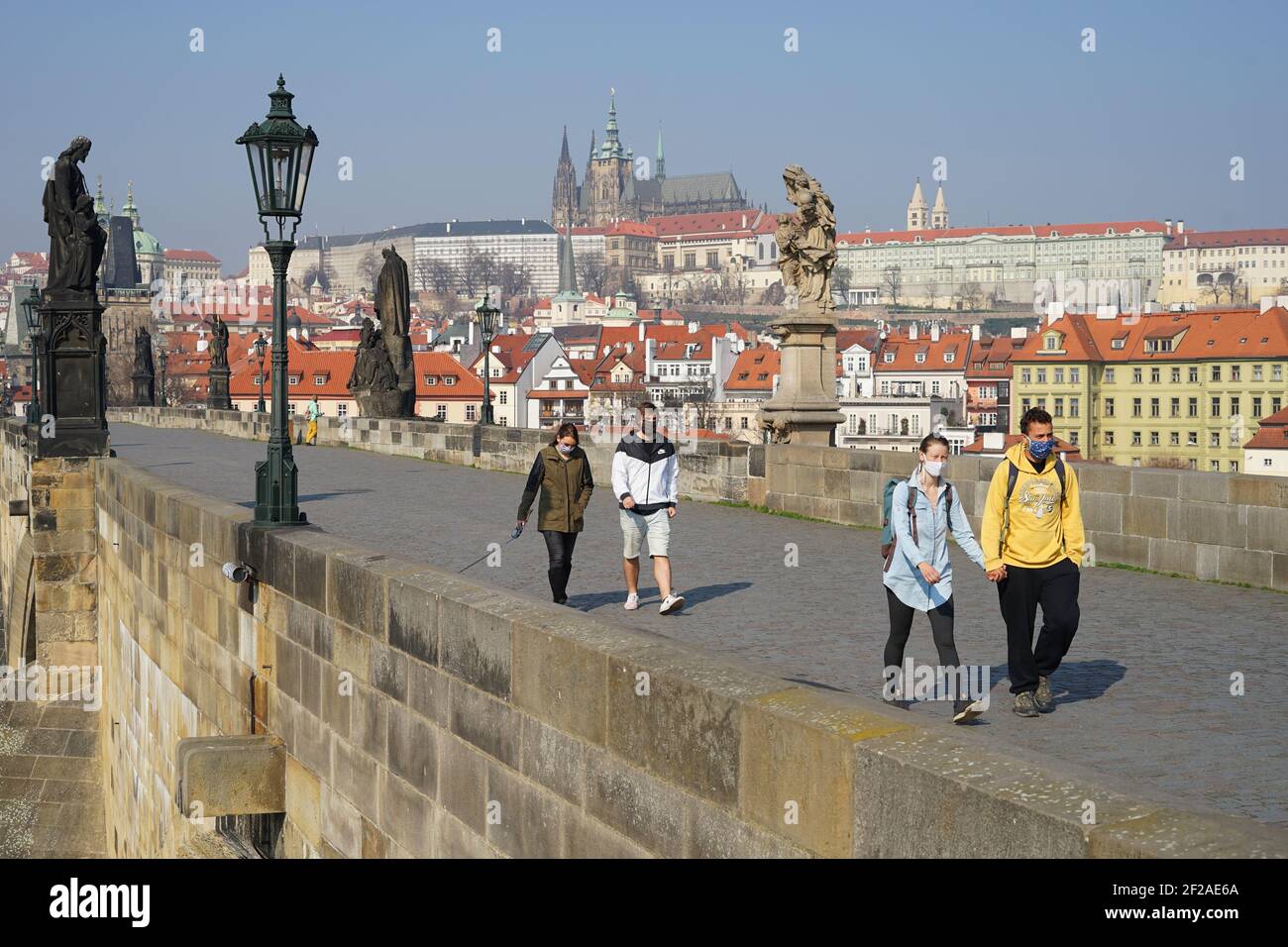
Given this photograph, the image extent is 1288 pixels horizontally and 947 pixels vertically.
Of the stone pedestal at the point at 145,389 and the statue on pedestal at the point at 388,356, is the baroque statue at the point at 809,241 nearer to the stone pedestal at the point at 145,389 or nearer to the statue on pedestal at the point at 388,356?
the statue on pedestal at the point at 388,356

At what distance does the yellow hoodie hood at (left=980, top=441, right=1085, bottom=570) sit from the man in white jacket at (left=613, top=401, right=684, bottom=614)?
297 centimetres

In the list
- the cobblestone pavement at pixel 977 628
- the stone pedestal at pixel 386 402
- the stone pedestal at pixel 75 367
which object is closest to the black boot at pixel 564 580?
the cobblestone pavement at pixel 977 628

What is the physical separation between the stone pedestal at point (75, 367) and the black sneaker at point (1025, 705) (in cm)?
1245

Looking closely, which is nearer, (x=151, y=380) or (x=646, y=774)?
(x=646, y=774)

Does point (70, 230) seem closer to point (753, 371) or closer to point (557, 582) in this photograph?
point (557, 582)

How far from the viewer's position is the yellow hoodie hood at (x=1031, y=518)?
6500mm

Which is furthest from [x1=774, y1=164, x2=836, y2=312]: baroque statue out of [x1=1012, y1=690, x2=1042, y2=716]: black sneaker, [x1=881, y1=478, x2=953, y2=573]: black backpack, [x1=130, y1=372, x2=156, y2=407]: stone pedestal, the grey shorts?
[x1=130, y1=372, x2=156, y2=407]: stone pedestal

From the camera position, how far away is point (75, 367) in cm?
1698

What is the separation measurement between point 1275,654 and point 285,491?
5046 mm

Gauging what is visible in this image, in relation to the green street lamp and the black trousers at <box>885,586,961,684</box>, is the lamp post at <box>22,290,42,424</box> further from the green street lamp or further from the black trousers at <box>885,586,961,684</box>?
the black trousers at <box>885,586,961,684</box>

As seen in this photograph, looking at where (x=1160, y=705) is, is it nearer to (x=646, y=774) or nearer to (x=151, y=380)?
(x=646, y=774)

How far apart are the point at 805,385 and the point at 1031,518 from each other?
1069 cm

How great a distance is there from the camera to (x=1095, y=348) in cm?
9669
